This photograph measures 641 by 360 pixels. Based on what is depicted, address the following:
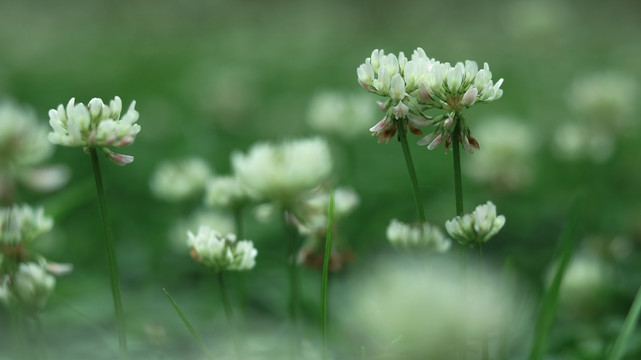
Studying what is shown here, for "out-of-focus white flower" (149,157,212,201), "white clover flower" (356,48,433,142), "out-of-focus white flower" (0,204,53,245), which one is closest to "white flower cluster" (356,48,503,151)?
"white clover flower" (356,48,433,142)

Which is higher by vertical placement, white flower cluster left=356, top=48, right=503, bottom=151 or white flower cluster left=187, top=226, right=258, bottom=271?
white flower cluster left=356, top=48, right=503, bottom=151

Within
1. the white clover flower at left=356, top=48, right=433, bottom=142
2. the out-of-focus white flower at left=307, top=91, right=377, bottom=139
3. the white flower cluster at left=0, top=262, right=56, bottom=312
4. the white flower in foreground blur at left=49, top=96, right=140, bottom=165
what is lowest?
the white flower cluster at left=0, top=262, right=56, bottom=312

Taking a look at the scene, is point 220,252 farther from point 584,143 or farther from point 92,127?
point 584,143

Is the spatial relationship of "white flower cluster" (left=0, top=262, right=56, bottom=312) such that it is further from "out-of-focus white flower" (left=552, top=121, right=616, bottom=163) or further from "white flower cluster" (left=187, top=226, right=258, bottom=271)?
"out-of-focus white flower" (left=552, top=121, right=616, bottom=163)

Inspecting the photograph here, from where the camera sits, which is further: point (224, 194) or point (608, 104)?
point (608, 104)

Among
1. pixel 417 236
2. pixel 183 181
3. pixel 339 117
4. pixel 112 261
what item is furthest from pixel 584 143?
pixel 112 261

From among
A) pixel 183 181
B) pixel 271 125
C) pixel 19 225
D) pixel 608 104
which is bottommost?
pixel 19 225

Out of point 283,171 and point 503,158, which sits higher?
point 503,158

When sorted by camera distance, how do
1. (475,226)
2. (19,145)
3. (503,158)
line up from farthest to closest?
(503,158) → (19,145) → (475,226)
